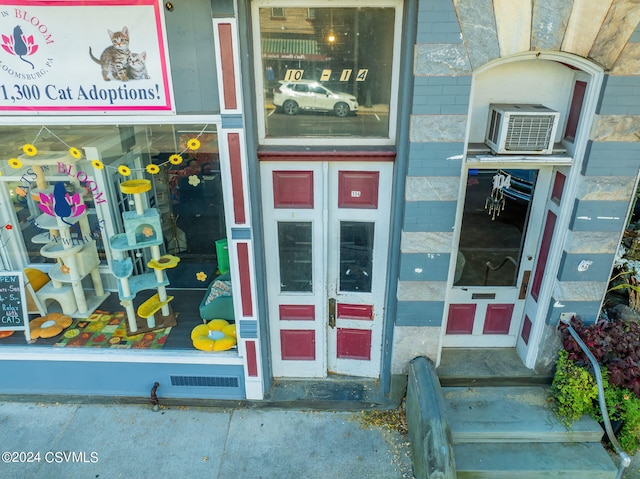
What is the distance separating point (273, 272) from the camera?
509cm

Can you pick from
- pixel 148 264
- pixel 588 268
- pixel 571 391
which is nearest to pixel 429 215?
pixel 588 268

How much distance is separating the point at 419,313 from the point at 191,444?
2.79 meters

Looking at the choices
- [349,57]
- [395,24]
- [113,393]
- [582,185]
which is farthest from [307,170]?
[113,393]

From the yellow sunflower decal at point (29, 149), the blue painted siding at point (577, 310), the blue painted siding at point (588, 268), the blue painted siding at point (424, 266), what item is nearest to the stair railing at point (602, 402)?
the blue painted siding at point (577, 310)

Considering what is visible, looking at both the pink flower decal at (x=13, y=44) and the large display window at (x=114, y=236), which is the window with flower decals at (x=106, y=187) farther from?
the pink flower decal at (x=13, y=44)

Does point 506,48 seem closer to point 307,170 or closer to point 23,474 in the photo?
point 307,170

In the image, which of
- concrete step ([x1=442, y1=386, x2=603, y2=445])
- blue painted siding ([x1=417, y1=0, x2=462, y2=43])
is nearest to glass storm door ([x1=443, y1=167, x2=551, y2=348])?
concrete step ([x1=442, y1=386, x2=603, y2=445])

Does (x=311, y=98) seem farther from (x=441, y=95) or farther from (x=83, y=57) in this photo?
(x=83, y=57)

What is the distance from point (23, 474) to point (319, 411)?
3.05 m

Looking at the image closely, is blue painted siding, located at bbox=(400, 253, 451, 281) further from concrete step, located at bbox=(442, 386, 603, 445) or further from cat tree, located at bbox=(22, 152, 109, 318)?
cat tree, located at bbox=(22, 152, 109, 318)

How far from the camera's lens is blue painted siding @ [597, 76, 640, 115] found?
154 inches

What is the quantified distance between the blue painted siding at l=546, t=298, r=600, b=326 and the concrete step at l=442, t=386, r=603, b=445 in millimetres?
864

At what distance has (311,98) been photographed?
441cm

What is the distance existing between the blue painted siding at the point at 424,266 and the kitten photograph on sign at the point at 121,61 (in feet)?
9.75
